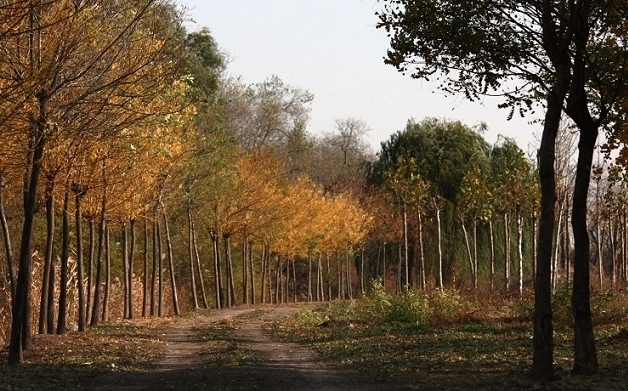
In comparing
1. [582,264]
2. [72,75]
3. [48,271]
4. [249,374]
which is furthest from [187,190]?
[582,264]

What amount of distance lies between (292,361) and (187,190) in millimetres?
18772

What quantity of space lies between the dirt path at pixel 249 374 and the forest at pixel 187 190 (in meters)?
2.94

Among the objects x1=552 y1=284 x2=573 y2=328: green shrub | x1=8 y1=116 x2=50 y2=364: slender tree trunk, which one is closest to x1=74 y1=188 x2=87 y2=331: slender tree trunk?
x1=8 y1=116 x2=50 y2=364: slender tree trunk

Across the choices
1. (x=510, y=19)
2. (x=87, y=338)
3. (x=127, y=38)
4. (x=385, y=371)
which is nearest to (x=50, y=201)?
(x=87, y=338)

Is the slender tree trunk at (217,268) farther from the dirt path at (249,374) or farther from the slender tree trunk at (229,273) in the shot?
the dirt path at (249,374)

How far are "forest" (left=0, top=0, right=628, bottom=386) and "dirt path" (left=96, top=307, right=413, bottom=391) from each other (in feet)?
9.66

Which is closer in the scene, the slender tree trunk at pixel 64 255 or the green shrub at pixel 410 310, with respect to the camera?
the slender tree trunk at pixel 64 255

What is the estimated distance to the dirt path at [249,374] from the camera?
12938 mm

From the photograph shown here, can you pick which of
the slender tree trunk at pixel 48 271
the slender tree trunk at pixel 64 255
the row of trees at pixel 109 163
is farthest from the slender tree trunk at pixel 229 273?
the slender tree trunk at pixel 48 271

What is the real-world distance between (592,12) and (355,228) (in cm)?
4197

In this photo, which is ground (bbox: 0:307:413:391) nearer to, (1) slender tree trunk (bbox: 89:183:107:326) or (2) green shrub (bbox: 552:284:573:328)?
(1) slender tree trunk (bbox: 89:183:107:326)

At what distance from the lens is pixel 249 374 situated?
47.4 ft

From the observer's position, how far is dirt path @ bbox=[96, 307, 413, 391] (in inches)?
509

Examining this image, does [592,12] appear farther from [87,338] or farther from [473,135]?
[473,135]
